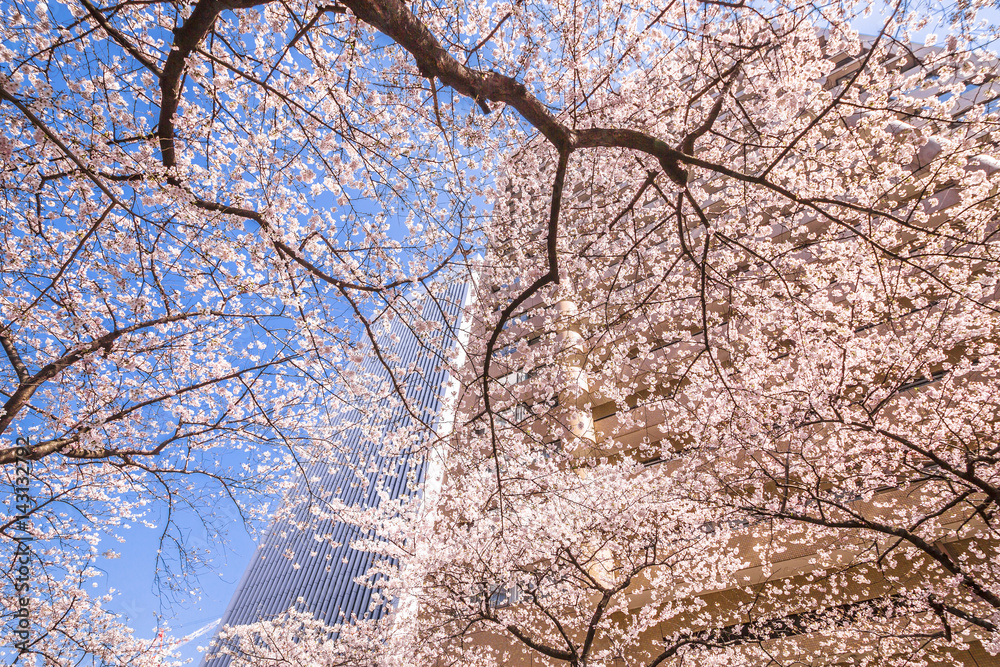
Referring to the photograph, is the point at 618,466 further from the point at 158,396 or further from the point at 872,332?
the point at 158,396

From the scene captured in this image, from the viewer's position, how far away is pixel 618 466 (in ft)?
32.0

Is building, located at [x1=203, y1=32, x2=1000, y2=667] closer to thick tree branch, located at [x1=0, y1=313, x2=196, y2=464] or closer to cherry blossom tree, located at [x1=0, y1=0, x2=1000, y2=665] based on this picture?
cherry blossom tree, located at [x1=0, y1=0, x2=1000, y2=665]

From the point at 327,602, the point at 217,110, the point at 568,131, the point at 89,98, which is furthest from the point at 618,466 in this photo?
the point at 327,602

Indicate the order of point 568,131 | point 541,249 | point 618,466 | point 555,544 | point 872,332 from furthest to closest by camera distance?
1. point 618,466
2. point 555,544
3. point 872,332
4. point 541,249
5. point 568,131

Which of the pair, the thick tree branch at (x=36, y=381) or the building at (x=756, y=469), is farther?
the building at (x=756, y=469)

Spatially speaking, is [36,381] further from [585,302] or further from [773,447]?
[773,447]

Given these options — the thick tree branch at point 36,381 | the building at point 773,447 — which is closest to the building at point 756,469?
the building at point 773,447

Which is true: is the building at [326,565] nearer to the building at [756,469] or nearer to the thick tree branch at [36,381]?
the building at [756,469]

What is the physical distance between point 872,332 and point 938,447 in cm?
206

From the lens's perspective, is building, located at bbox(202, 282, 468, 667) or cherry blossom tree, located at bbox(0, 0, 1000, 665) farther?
building, located at bbox(202, 282, 468, 667)

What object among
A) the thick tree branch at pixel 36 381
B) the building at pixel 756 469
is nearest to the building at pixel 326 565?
the building at pixel 756 469

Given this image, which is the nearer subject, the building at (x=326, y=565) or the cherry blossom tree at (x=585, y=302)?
the cherry blossom tree at (x=585, y=302)

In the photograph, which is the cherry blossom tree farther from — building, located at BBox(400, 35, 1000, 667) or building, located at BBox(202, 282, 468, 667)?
building, located at BBox(202, 282, 468, 667)

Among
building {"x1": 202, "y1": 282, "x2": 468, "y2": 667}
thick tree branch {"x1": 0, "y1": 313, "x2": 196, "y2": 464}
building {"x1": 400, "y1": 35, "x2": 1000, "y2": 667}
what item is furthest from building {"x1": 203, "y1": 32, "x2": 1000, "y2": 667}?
building {"x1": 202, "y1": 282, "x2": 468, "y2": 667}
